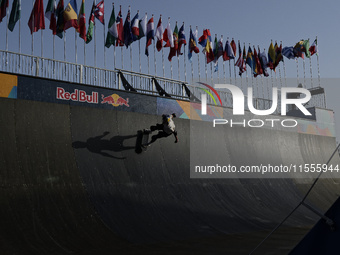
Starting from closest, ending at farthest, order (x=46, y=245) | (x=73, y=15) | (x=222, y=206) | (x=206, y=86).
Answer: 1. (x=46, y=245)
2. (x=222, y=206)
3. (x=73, y=15)
4. (x=206, y=86)

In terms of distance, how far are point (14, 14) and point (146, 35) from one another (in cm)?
735

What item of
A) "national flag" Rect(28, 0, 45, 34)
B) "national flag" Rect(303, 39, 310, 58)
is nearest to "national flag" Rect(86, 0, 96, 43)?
"national flag" Rect(28, 0, 45, 34)

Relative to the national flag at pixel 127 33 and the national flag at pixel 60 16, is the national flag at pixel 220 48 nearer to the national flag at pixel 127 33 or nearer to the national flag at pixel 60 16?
the national flag at pixel 127 33

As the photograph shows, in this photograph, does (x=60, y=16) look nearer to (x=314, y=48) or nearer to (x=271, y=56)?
(x=271, y=56)

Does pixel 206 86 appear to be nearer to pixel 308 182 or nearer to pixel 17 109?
pixel 308 182

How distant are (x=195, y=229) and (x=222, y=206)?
294cm

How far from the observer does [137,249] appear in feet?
31.2

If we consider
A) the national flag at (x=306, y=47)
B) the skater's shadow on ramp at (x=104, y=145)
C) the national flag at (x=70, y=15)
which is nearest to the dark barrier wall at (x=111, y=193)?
the skater's shadow on ramp at (x=104, y=145)

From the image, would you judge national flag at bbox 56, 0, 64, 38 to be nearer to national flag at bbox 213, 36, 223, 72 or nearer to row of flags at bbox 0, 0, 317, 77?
row of flags at bbox 0, 0, 317, 77

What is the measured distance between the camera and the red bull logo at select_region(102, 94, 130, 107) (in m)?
15.4

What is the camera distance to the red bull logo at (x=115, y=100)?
50.6ft

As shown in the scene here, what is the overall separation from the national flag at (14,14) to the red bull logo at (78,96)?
5.13 m

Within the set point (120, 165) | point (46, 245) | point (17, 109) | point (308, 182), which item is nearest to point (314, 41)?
point (308, 182)

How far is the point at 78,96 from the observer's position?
1462cm
